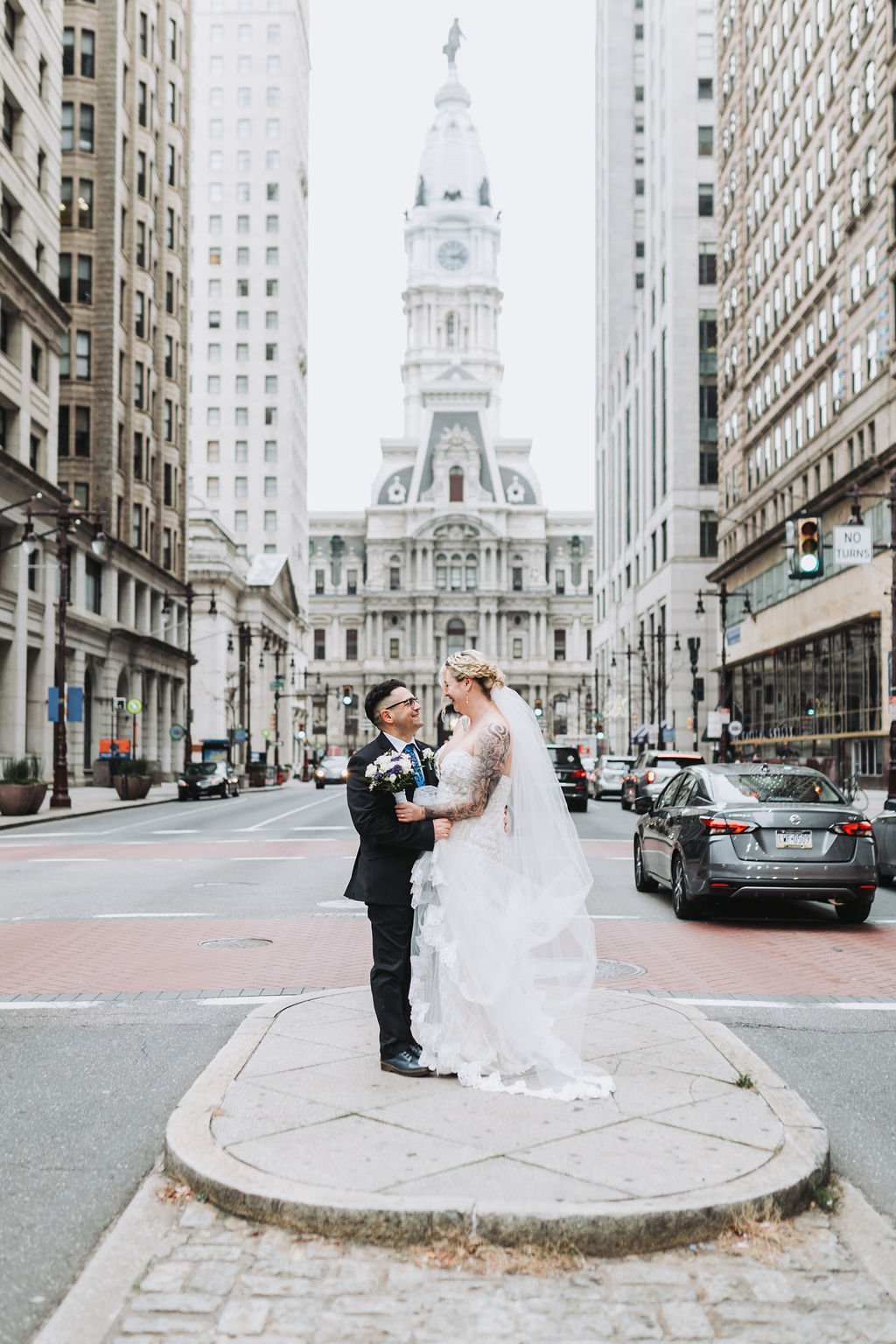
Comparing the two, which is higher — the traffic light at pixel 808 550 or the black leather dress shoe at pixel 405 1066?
the traffic light at pixel 808 550

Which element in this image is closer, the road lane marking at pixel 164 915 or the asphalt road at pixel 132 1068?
the asphalt road at pixel 132 1068

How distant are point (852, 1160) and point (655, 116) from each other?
324ft

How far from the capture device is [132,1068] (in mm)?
6988

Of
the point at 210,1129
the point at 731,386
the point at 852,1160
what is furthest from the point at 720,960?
the point at 731,386

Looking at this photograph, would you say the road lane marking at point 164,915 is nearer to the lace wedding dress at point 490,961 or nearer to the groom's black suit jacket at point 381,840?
the groom's black suit jacket at point 381,840

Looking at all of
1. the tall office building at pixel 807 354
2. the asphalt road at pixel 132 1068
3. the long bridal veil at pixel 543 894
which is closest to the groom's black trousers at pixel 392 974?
the long bridal veil at pixel 543 894

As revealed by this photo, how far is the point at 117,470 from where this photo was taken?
62031 mm

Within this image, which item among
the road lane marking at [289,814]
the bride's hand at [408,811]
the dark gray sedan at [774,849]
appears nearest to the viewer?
the bride's hand at [408,811]

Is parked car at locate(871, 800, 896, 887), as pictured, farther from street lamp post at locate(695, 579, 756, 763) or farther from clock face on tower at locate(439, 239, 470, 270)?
clock face on tower at locate(439, 239, 470, 270)

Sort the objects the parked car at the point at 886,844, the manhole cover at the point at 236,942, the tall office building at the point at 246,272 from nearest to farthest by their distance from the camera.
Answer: the manhole cover at the point at 236,942, the parked car at the point at 886,844, the tall office building at the point at 246,272

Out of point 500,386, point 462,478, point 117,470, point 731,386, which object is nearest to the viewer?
point 117,470

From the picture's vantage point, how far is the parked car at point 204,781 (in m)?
50.4

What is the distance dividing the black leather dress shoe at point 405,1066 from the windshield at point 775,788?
7263mm

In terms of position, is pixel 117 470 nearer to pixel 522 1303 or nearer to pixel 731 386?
pixel 731 386
